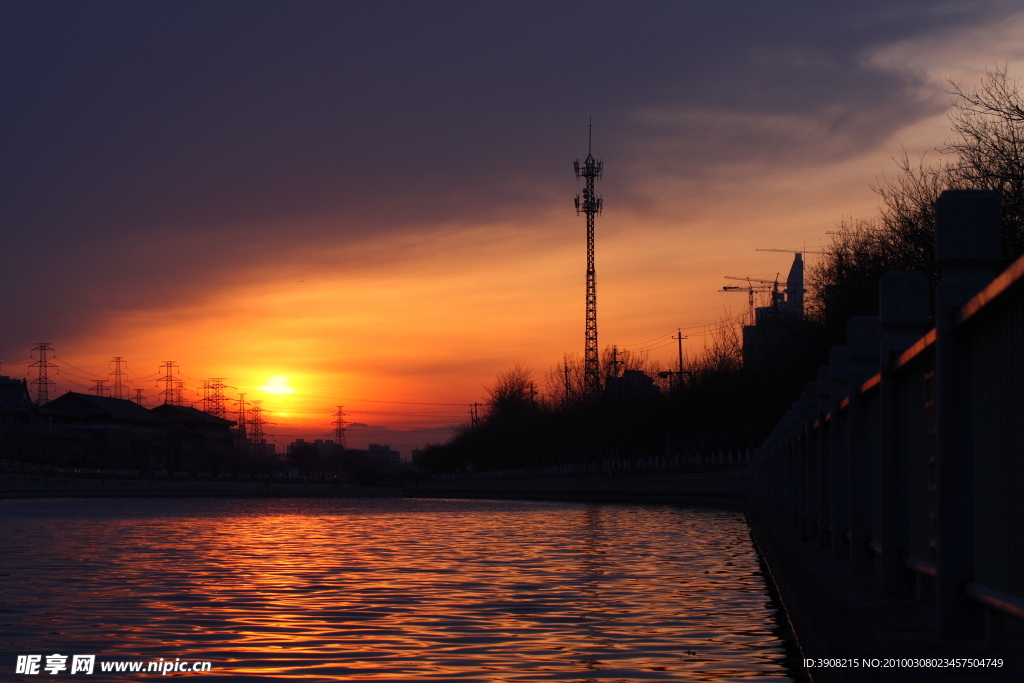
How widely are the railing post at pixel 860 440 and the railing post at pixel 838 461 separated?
1311mm

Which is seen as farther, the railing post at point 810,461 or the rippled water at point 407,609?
the railing post at point 810,461

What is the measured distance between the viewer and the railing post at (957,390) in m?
5.53

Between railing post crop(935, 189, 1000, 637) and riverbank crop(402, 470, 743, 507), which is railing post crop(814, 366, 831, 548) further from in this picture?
riverbank crop(402, 470, 743, 507)

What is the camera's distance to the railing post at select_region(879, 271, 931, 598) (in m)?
7.50

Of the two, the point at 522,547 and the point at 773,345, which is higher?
the point at 773,345

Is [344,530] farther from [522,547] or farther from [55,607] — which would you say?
[55,607]

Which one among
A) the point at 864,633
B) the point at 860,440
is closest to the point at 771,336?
the point at 860,440

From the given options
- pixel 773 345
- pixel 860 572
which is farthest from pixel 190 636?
pixel 773 345

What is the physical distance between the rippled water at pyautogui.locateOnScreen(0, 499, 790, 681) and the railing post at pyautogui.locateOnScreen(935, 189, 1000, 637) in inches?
Answer: 147

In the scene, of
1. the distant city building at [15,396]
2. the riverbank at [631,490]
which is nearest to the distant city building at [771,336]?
the riverbank at [631,490]

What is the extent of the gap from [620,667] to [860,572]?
2.06 meters

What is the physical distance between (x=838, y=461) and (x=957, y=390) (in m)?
5.85

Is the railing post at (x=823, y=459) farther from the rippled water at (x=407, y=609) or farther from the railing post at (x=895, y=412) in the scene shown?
the railing post at (x=895, y=412)

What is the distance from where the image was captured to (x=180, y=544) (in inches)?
1038
